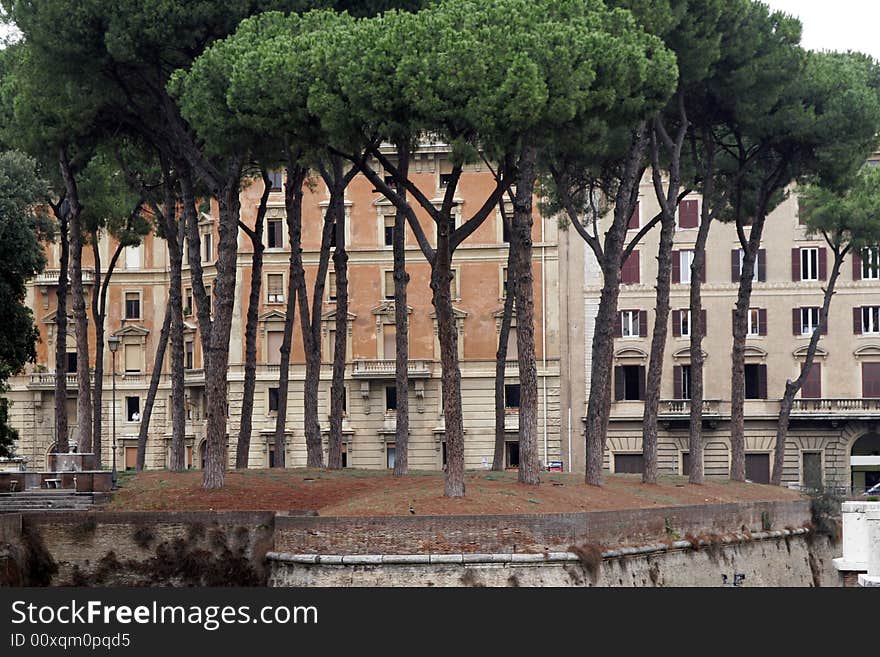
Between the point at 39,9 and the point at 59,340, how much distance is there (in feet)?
39.8

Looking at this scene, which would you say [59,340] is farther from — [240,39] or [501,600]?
[501,600]

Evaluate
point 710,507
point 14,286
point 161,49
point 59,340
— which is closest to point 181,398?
point 59,340

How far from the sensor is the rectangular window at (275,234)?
246 ft

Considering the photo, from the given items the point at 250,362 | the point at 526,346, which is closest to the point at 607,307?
the point at 526,346

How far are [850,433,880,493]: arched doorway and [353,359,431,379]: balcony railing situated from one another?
59.2ft

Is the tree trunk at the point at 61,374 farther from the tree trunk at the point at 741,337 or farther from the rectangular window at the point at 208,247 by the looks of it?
the rectangular window at the point at 208,247

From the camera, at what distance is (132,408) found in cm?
7662

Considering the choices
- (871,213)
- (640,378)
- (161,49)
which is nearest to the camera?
(161,49)

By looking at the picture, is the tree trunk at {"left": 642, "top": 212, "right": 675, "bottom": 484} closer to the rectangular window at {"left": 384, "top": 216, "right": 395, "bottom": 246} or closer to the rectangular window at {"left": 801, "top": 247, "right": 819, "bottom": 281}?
the rectangular window at {"left": 801, "top": 247, "right": 819, "bottom": 281}

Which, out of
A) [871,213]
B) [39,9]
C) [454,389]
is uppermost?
[39,9]

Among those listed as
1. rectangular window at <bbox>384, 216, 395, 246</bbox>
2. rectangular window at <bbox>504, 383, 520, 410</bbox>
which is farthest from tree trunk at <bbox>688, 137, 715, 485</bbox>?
rectangular window at <bbox>384, 216, 395, 246</bbox>

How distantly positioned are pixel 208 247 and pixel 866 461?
96.5 feet

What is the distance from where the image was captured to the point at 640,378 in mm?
73125

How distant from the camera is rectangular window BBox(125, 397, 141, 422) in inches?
3002
